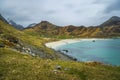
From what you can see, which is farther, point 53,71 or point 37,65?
point 37,65

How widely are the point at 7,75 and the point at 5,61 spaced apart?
5.31 m

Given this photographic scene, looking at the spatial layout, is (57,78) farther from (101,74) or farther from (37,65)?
(101,74)

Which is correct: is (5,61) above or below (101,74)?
above

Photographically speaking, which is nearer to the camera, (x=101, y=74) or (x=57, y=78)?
(x=57, y=78)

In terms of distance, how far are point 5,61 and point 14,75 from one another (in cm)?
554

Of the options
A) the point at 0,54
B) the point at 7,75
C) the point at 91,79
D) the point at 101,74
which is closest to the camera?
the point at 7,75

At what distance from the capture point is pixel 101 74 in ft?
106

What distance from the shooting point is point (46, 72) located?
29359mm

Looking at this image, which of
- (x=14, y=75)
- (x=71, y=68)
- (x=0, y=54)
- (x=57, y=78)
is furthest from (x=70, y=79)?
(x=0, y=54)

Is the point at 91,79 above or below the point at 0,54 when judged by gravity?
below

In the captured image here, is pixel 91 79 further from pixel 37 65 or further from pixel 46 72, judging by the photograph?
pixel 37 65

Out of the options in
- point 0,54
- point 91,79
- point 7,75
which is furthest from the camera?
point 0,54

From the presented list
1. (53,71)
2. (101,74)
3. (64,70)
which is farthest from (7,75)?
(101,74)

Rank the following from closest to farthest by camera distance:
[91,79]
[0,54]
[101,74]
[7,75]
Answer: [7,75]
[91,79]
[101,74]
[0,54]
